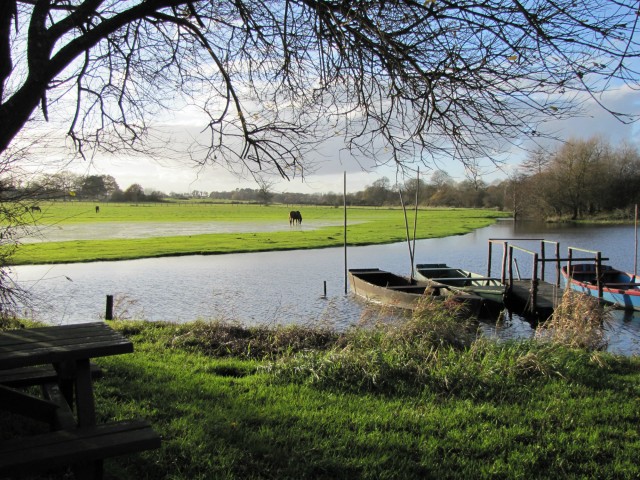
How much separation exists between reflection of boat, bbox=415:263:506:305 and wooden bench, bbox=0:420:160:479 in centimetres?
1667

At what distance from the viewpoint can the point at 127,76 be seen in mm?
6777

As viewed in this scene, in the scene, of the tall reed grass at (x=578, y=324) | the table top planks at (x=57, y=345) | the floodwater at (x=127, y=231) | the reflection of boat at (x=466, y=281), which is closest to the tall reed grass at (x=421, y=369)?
A: the tall reed grass at (x=578, y=324)

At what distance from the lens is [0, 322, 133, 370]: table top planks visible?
317 cm

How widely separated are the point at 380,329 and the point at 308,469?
5949mm

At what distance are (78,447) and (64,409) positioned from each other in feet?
2.71

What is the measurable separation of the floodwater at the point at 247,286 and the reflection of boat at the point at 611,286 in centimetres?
65

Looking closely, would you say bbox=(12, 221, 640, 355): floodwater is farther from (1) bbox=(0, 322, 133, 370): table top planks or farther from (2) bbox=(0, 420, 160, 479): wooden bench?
(2) bbox=(0, 420, 160, 479): wooden bench

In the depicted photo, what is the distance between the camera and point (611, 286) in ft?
A: 66.4

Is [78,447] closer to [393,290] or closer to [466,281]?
[393,290]

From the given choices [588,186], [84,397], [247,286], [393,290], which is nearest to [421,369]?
[84,397]

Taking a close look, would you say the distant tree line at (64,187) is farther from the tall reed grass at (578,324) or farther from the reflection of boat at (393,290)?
the reflection of boat at (393,290)

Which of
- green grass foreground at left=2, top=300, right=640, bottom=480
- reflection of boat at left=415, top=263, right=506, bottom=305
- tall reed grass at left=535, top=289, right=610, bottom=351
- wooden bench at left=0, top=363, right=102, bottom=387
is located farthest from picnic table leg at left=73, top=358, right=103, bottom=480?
reflection of boat at left=415, top=263, right=506, bottom=305

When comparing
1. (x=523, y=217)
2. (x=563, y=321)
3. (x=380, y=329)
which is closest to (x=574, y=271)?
(x=563, y=321)

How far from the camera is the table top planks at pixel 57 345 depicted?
10.4 ft
